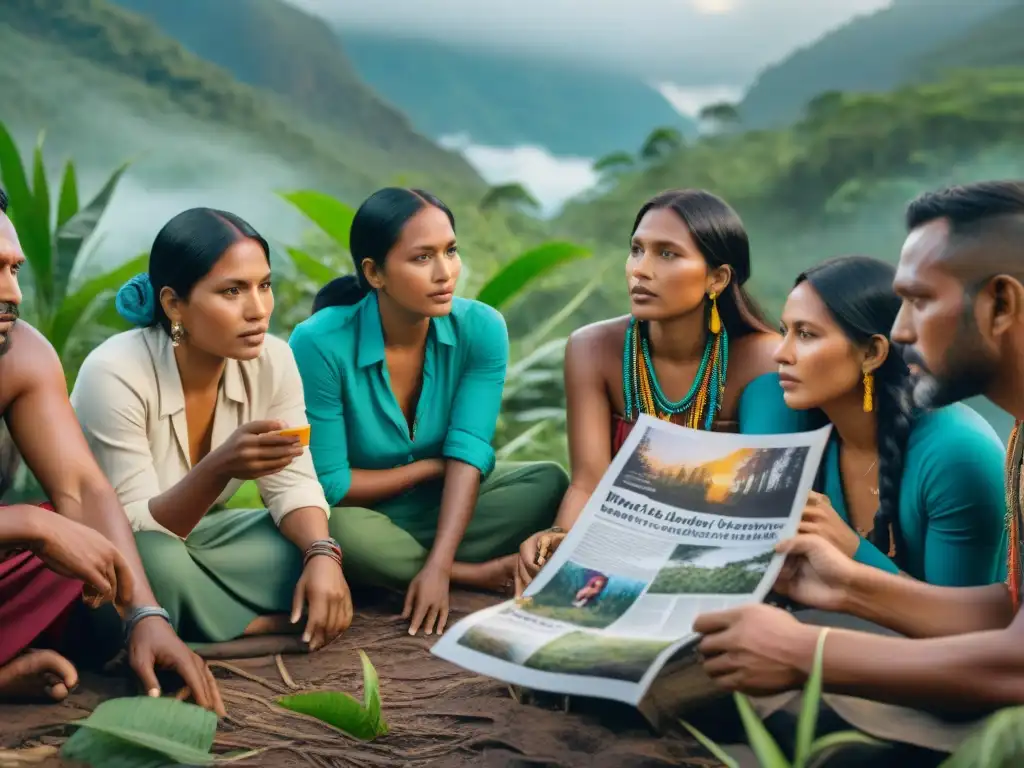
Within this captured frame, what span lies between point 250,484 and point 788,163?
5.58 meters

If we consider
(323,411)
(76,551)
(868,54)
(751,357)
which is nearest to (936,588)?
(751,357)

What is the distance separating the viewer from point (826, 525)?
203 cm

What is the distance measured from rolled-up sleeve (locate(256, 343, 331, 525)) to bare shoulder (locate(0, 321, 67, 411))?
535mm

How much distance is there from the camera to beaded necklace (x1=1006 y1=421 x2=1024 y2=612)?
5.84 ft

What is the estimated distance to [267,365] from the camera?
2.74 metres

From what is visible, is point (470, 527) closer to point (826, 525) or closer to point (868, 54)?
point (826, 525)

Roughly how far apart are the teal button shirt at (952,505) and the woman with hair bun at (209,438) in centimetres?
120

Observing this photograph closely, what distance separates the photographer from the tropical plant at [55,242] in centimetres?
415

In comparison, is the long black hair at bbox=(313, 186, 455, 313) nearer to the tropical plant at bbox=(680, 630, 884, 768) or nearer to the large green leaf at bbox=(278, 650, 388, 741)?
the large green leaf at bbox=(278, 650, 388, 741)

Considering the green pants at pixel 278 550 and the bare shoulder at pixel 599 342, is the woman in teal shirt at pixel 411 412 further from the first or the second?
the bare shoulder at pixel 599 342

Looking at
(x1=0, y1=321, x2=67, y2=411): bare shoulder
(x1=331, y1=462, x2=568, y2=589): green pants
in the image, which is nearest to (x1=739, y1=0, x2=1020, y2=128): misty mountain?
(x1=331, y1=462, x2=568, y2=589): green pants

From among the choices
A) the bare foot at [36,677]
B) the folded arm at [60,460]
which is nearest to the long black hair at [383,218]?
the folded arm at [60,460]

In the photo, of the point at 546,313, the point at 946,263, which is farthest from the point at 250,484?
the point at 546,313

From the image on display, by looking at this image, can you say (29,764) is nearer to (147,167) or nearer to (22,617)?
(22,617)
